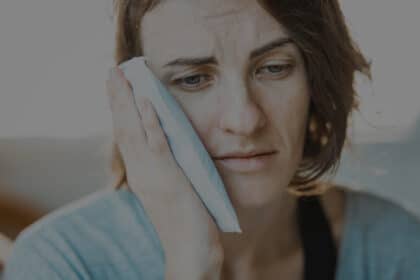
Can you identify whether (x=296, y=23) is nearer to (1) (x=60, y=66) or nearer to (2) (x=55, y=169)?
(1) (x=60, y=66)

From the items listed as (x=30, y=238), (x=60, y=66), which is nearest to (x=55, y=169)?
(x=60, y=66)

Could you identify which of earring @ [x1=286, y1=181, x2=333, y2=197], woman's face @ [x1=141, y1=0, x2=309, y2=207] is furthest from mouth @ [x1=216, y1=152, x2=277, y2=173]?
earring @ [x1=286, y1=181, x2=333, y2=197]

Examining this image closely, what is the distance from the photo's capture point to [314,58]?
0.85 metres

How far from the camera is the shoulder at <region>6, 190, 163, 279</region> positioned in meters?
0.83

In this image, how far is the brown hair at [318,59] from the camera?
0.82 meters

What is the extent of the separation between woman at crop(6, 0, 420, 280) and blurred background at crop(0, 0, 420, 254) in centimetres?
13

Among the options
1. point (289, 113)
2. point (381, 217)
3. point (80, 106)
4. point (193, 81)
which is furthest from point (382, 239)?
point (80, 106)

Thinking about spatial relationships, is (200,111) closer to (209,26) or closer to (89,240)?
(209,26)

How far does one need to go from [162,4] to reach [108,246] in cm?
31

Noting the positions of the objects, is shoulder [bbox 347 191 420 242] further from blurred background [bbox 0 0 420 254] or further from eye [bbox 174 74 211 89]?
eye [bbox 174 74 211 89]

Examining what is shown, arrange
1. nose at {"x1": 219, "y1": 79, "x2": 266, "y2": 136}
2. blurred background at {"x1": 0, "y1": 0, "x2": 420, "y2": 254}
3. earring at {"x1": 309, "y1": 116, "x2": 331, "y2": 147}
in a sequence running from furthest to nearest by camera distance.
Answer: blurred background at {"x1": 0, "y1": 0, "x2": 420, "y2": 254}, earring at {"x1": 309, "y1": 116, "x2": 331, "y2": 147}, nose at {"x1": 219, "y1": 79, "x2": 266, "y2": 136}

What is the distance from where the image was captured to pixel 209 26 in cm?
78

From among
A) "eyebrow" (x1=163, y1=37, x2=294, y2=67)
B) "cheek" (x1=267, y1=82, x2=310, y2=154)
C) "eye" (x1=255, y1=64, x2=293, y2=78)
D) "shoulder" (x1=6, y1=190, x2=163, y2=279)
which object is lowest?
"shoulder" (x1=6, y1=190, x2=163, y2=279)

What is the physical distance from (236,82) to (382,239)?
0.38 metres
